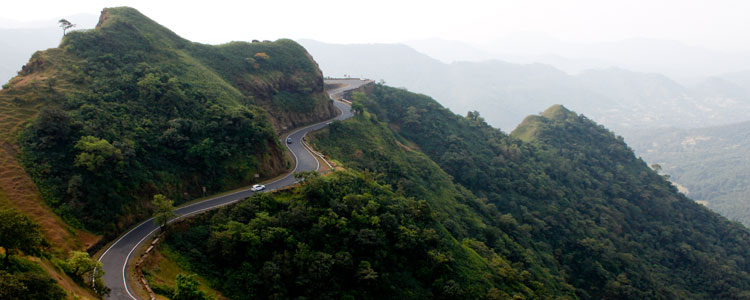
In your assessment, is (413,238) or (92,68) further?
(92,68)

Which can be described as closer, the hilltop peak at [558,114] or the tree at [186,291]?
the tree at [186,291]

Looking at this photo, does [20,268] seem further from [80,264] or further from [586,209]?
[586,209]

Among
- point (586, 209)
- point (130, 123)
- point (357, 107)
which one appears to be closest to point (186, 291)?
point (130, 123)

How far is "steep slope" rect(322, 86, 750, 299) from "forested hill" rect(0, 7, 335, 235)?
1514cm

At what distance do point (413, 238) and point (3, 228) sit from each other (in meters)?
25.2

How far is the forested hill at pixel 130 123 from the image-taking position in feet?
89.8

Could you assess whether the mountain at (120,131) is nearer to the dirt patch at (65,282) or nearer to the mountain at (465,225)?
the dirt patch at (65,282)

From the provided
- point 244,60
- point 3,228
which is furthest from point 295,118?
point 3,228

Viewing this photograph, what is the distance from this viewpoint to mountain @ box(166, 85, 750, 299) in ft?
88.9

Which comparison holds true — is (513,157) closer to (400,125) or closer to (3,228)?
(400,125)

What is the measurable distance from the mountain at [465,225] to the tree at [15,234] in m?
9.92

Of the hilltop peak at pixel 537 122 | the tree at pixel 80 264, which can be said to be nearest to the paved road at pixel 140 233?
the tree at pixel 80 264

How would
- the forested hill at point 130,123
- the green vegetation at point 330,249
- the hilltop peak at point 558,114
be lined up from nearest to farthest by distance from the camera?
the green vegetation at point 330,249
the forested hill at point 130,123
the hilltop peak at point 558,114

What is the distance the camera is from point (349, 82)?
9031cm
